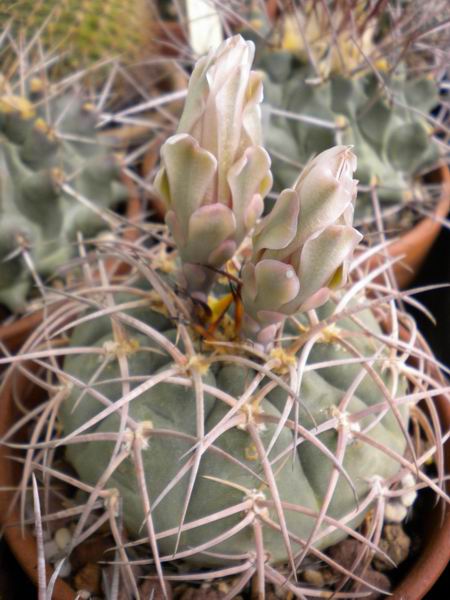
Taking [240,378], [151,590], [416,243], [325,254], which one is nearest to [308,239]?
[325,254]

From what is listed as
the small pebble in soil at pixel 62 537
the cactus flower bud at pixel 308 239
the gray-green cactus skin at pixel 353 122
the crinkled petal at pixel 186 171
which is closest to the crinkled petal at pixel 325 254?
the cactus flower bud at pixel 308 239

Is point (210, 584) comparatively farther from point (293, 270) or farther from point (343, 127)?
point (343, 127)

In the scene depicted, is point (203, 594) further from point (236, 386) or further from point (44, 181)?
point (44, 181)

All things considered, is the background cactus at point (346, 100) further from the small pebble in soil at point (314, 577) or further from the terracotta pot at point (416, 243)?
the small pebble in soil at point (314, 577)

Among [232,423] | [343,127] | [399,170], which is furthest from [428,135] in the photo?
[232,423]

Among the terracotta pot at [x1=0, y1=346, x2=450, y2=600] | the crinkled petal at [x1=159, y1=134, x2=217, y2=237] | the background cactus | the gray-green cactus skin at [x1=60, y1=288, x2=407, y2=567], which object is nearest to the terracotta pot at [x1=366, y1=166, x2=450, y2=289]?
the background cactus

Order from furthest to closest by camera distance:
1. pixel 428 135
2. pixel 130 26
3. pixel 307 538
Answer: pixel 130 26
pixel 428 135
pixel 307 538
